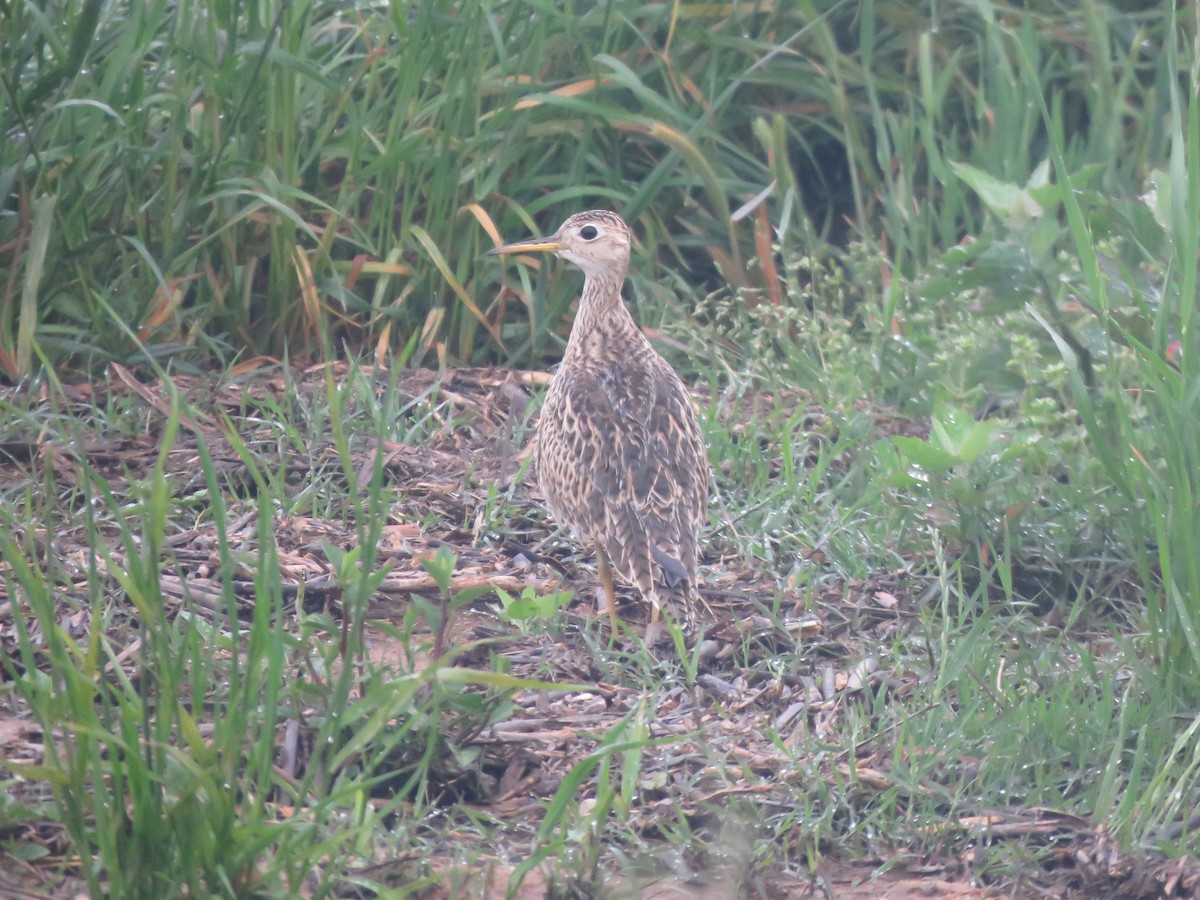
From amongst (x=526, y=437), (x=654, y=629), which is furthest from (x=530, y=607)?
(x=526, y=437)

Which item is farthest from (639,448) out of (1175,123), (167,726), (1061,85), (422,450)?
(1061,85)

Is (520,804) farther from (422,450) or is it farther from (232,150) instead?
(232,150)

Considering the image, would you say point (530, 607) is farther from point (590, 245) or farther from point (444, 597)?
point (590, 245)

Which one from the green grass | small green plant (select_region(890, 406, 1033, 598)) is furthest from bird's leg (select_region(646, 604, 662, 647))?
small green plant (select_region(890, 406, 1033, 598))

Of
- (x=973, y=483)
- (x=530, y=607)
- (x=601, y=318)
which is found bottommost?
(x=530, y=607)

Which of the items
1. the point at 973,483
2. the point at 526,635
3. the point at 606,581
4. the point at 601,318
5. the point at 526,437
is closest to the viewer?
the point at 526,635

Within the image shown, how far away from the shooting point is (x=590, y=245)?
5.32 m

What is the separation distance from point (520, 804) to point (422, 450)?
6.39 feet

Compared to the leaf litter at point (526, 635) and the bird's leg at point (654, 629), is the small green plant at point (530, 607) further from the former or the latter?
the bird's leg at point (654, 629)

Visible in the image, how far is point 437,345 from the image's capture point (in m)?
5.68

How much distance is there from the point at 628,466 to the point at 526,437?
0.97 meters

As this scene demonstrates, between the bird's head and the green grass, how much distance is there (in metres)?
0.41

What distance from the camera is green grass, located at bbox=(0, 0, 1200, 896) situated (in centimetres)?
295

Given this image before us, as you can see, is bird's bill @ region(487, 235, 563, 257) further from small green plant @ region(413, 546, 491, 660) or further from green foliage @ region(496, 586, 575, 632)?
small green plant @ region(413, 546, 491, 660)
